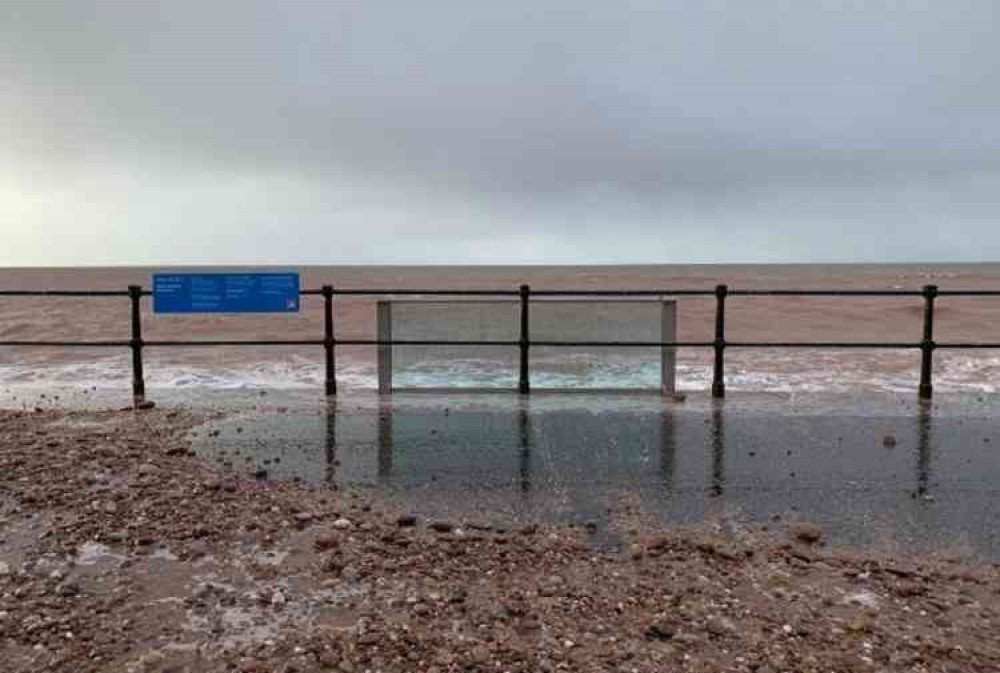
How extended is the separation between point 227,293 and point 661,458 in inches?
206

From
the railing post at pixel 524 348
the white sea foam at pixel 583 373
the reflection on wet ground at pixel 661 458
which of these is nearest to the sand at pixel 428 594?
the reflection on wet ground at pixel 661 458

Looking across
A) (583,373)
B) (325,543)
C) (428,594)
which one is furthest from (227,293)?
(428,594)

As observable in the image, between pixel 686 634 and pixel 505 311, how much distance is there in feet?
19.6

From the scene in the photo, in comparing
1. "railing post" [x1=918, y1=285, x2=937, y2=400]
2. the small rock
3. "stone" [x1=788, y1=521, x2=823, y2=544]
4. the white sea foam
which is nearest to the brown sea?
the white sea foam

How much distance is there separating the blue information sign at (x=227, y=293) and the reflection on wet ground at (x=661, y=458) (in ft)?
4.94

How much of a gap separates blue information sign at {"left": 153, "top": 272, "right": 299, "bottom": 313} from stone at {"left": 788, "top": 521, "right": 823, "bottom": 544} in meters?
5.96

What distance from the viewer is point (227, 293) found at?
28.2 ft

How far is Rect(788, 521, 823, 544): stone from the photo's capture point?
4.11 meters

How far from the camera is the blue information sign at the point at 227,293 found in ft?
28.2

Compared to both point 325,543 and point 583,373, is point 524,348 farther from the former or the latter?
point 325,543

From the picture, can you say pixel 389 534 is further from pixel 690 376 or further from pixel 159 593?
pixel 690 376

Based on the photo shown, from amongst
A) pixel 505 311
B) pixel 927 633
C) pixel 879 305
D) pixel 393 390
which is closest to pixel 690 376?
pixel 505 311

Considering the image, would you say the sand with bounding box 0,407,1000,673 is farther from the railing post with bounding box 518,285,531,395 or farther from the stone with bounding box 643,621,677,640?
the railing post with bounding box 518,285,531,395

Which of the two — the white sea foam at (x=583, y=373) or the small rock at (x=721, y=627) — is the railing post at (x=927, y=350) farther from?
the small rock at (x=721, y=627)
